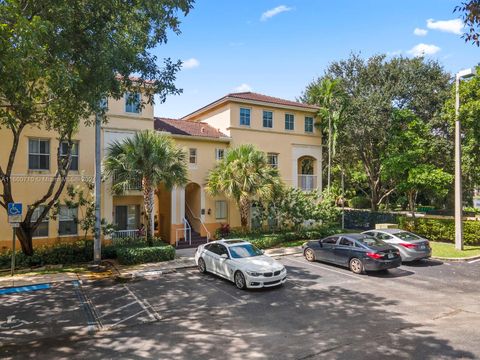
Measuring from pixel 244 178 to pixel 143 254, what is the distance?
7233 millimetres

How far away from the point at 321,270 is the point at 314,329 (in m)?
6.84

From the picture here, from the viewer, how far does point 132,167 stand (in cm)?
1675

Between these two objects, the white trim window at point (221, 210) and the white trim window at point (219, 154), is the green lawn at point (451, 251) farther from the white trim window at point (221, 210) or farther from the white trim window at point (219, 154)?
the white trim window at point (219, 154)

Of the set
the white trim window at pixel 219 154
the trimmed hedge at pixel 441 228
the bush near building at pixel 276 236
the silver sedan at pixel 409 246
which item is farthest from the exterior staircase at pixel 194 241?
the trimmed hedge at pixel 441 228

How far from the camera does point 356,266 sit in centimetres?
1464

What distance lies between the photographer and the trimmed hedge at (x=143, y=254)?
1641 centimetres

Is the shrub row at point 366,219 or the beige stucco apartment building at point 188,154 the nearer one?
the beige stucco apartment building at point 188,154

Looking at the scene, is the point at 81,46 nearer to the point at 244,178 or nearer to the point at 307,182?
the point at 244,178

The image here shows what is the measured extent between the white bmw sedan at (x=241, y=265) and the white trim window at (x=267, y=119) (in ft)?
42.0

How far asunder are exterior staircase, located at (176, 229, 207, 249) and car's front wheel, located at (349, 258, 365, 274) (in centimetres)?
985

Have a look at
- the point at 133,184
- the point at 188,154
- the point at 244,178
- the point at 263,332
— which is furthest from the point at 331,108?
the point at 263,332

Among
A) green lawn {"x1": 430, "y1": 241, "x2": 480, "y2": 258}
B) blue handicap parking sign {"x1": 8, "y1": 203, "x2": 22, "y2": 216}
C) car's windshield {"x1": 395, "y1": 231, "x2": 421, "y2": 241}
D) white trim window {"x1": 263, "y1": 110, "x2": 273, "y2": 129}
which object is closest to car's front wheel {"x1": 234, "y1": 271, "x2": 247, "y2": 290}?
car's windshield {"x1": 395, "y1": 231, "x2": 421, "y2": 241}

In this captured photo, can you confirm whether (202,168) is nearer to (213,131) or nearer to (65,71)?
(213,131)

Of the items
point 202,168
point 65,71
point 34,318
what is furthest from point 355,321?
point 202,168
